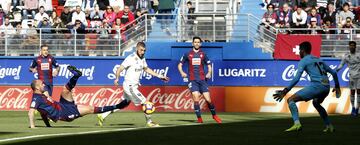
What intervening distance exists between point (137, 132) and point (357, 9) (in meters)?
17.3

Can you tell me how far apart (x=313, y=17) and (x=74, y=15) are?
8.99 metres

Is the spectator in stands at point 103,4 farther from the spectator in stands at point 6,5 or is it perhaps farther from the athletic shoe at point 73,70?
the athletic shoe at point 73,70

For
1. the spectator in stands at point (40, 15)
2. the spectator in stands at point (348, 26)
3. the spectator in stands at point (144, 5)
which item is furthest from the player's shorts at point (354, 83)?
the spectator in stands at point (40, 15)

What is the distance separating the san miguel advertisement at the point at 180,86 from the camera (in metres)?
32.4

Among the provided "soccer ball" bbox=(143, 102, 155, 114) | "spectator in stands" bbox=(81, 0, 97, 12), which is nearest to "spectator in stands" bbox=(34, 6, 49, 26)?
"spectator in stands" bbox=(81, 0, 97, 12)

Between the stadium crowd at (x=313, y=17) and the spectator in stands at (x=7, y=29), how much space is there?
9.22m

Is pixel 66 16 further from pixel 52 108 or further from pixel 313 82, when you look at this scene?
pixel 313 82

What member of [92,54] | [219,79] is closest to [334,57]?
[219,79]

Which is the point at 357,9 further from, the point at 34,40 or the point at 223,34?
the point at 34,40

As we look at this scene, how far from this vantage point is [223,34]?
33.9 m

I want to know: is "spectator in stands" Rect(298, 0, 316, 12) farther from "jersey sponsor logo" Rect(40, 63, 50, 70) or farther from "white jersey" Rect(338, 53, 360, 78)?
"jersey sponsor logo" Rect(40, 63, 50, 70)

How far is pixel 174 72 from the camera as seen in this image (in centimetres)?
3309

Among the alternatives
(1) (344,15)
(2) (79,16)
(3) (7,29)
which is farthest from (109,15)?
(1) (344,15)

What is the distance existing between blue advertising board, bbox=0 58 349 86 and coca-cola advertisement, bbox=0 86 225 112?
224 millimetres
